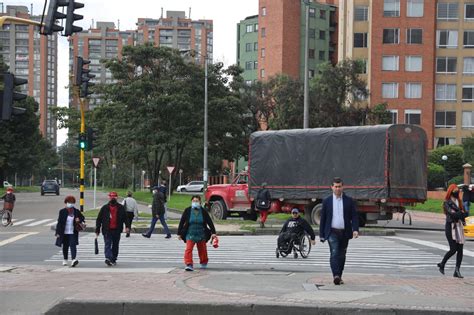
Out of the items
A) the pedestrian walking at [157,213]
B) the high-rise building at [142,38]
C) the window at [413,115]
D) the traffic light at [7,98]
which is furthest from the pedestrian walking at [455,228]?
the high-rise building at [142,38]

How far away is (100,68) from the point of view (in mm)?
164625

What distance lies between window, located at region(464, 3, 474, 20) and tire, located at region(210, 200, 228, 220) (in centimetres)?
5360

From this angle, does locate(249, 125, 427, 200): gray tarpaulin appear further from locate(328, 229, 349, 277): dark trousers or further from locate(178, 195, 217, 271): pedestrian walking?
locate(328, 229, 349, 277): dark trousers

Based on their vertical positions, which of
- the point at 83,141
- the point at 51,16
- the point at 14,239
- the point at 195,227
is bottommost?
the point at 14,239

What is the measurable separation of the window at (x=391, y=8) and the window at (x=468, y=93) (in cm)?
1096

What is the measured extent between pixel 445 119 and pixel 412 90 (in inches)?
202

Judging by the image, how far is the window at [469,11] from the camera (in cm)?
7531

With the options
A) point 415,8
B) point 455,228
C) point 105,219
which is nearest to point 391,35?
point 415,8

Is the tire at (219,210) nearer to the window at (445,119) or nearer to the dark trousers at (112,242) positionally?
the dark trousers at (112,242)

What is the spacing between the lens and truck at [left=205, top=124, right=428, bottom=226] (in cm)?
2620

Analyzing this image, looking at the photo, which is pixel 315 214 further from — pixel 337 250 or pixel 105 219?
pixel 337 250

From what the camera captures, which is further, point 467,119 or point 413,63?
point 467,119

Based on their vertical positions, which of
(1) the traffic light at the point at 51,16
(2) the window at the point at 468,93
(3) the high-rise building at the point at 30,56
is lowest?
(1) the traffic light at the point at 51,16

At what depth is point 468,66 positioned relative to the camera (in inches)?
2990
